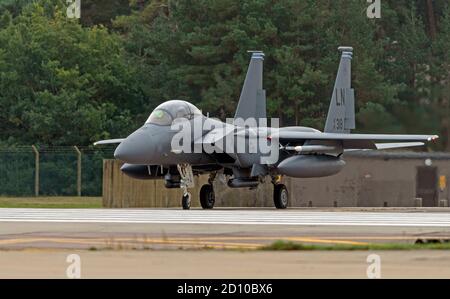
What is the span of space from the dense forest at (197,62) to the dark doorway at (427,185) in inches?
436

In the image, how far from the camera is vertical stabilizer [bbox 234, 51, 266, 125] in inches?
1320

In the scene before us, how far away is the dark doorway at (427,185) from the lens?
37438mm

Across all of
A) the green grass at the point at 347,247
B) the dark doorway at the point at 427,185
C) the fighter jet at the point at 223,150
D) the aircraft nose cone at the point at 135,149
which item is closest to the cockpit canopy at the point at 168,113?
the fighter jet at the point at 223,150

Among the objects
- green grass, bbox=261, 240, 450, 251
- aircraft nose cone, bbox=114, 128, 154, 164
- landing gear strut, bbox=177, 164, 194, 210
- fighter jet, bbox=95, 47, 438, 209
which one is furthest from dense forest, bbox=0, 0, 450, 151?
green grass, bbox=261, 240, 450, 251

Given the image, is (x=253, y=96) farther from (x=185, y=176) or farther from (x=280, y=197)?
(x=185, y=176)

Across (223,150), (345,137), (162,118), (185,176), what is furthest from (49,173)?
(345,137)

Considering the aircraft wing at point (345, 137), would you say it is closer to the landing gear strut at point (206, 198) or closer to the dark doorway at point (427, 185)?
the landing gear strut at point (206, 198)

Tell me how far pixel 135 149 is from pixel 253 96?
6439 millimetres

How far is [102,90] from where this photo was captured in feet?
185

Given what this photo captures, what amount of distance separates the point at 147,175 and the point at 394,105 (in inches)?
258

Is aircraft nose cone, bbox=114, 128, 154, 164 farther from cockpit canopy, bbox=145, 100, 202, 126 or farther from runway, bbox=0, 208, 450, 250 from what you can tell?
runway, bbox=0, 208, 450, 250

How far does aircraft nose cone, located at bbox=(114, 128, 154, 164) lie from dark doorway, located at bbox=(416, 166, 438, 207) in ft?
38.9
